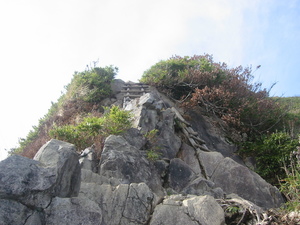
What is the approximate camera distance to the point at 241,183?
9000 mm

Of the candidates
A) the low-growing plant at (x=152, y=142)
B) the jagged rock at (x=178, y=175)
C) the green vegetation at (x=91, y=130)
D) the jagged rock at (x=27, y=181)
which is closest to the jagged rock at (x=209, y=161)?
the jagged rock at (x=178, y=175)

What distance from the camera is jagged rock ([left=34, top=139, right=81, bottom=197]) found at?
4.63 m

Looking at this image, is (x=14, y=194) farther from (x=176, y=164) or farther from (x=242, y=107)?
(x=242, y=107)

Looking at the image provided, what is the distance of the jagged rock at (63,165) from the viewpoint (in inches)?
182

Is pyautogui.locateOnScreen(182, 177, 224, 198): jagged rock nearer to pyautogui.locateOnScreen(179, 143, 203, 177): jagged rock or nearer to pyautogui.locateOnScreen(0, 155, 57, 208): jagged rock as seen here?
pyautogui.locateOnScreen(179, 143, 203, 177): jagged rock

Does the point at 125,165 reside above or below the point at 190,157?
below

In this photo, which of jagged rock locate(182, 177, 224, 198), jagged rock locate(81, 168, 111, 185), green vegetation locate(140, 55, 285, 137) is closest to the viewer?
jagged rock locate(81, 168, 111, 185)

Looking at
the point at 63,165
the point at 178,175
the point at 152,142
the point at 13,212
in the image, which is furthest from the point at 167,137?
the point at 13,212

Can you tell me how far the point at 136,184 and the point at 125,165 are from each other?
1334 millimetres

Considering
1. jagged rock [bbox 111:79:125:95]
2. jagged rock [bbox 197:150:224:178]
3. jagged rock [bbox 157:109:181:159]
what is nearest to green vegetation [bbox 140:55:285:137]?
jagged rock [bbox 111:79:125:95]

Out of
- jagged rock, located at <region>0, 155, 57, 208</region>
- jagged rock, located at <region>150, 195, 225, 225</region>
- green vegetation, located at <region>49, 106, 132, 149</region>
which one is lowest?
jagged rock, located at <region>150, 195, 225, 225</region>

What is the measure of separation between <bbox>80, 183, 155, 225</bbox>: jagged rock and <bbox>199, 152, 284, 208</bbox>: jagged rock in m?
3.97

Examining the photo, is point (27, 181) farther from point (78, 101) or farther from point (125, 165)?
point (78, 101)

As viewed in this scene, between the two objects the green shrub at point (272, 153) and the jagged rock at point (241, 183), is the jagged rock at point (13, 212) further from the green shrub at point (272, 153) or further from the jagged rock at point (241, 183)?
the green shrub at point (272, 153)
